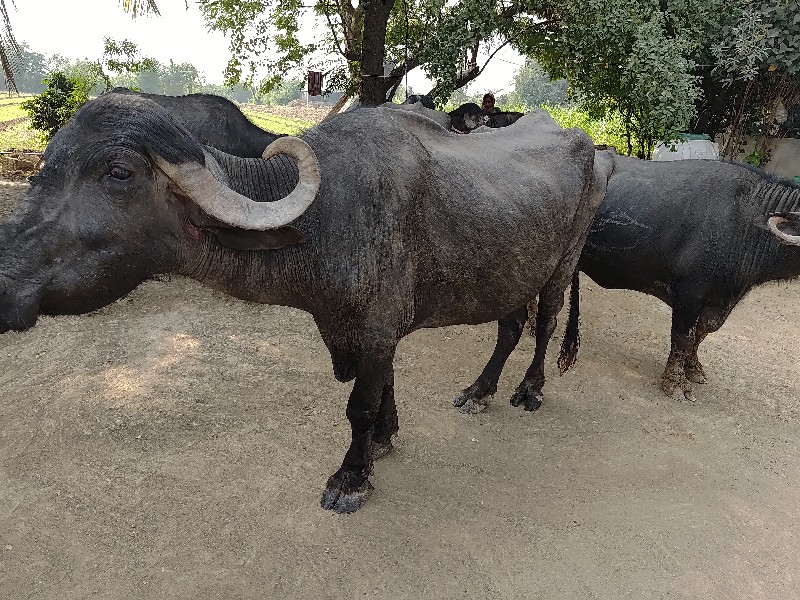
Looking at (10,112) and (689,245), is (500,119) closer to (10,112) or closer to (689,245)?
(689,245)

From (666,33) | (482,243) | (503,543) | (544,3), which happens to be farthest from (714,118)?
(503,543)

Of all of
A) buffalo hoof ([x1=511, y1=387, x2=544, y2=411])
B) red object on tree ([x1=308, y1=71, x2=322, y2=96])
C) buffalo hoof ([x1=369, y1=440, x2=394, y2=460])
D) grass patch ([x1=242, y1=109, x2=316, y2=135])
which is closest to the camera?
buffalo hoof ([x1=369, y1=440, x2=394, y2=460])

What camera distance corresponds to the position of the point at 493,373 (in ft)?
15.9

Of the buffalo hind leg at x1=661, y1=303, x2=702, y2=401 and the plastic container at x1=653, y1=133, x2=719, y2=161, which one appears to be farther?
the plastic container at x1=653, y1=133, x2=719, y2=161

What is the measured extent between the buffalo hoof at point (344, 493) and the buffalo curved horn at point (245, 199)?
1.85 m

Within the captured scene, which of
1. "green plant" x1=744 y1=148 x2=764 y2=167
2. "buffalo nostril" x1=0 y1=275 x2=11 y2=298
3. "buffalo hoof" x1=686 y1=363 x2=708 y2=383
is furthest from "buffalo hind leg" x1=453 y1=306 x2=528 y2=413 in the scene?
"green plant" x1=744 y1=148 x2=764 y2=167

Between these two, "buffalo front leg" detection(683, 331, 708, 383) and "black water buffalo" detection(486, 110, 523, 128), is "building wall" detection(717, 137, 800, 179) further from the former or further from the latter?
"buffalo front leg" detection(683, 331, 708, 383)

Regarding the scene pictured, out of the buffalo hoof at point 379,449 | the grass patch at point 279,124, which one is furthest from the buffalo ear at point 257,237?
the grass patch at point 279,124

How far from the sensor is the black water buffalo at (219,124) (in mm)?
2959

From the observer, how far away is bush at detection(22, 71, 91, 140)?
11.9 metres

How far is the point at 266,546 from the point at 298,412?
137cm

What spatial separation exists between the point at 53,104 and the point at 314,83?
6.06 m

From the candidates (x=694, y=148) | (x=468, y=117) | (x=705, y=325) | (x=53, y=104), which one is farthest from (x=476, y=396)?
(x=53, y=104)

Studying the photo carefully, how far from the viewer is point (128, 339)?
→ 5152mm
